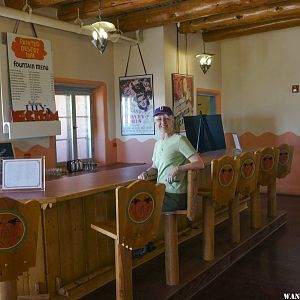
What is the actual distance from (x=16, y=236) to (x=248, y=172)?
8.48 ft

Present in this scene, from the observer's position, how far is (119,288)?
8.92 ft

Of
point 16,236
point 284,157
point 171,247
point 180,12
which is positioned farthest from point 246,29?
point 16,236

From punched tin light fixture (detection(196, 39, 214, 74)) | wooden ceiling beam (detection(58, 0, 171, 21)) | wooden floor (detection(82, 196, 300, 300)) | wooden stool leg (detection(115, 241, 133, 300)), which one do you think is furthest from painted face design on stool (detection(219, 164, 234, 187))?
punched tin light fixture (detection(196, 39, 214, 74))

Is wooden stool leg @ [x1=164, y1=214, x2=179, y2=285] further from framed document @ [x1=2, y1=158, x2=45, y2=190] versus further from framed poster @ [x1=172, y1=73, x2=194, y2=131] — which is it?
framed poster @ [x1=172, y1=73, x2=194, y2=131]

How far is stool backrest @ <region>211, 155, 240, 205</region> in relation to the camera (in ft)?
11.9

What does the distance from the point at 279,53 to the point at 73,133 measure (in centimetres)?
372

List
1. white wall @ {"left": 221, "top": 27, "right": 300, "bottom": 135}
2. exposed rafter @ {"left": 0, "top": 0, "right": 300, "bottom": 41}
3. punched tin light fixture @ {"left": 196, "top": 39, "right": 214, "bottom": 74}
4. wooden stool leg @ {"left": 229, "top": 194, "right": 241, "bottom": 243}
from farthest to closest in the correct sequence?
white wall @ {"left": 221, "top": 27, "right": 300, "bottom": 135} < punched tin light fixture @ {"left": 196, "top": 39, "right": 214, "bottom": 74} < exposed rafter @ {"left": 0, "top": 0, "right": 300, "bottom": 41} < wooden stool leg @ {"left": 229, "top": 194, "right": 241, "bottom": 243}

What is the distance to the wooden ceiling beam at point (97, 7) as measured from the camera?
4.76 m

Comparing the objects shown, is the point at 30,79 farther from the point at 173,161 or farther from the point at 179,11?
the point at 173,161

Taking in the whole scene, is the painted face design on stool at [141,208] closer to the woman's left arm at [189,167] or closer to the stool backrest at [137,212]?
the stool backrest at [137,212]

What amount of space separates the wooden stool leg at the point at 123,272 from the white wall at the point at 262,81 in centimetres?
509

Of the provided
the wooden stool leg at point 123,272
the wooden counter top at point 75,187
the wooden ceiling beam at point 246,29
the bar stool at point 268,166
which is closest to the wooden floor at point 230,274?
the wooden stool leg at point 123,272

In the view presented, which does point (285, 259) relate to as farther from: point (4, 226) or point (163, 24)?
point (163, 24)

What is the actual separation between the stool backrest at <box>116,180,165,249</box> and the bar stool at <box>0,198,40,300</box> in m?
0.51
